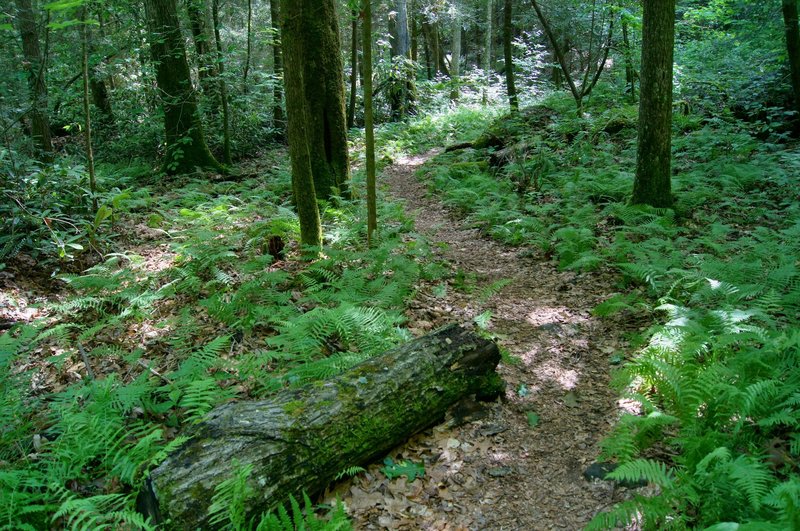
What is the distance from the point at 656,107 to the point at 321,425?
697 cm

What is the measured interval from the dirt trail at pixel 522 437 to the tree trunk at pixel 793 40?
7681 mm

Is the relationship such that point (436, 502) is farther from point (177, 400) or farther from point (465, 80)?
point (465, 80)

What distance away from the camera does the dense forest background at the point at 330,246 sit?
122 inches

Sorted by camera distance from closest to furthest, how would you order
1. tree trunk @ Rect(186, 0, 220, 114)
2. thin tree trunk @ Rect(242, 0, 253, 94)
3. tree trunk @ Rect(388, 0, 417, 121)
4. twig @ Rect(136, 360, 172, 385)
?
1. twig @ Rect(136, 360, 172, 385)
2. tree trunk @ Rect(186, 0, 220, 114)
3. thin tree trunk @ Rect(242, 0, 253, 94)
4. tree trunk @ Rect(388, 0, 417, 121)

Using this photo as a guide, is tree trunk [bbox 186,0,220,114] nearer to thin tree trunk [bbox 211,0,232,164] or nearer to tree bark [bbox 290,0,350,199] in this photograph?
thin tree trunk [bbox 211,0,232,164]

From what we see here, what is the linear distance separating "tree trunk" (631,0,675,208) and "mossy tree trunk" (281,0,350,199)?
5228 mm

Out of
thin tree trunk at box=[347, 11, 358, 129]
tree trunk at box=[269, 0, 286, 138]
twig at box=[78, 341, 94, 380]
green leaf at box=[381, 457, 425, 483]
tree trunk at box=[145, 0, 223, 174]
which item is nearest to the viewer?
green leaf at box=[381, 457, 425, 483]

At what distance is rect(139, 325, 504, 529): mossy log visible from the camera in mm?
2775

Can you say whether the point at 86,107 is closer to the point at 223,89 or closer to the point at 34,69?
the point at 34,69

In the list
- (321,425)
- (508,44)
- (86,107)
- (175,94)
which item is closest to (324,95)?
(86,107)

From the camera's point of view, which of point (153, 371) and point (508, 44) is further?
point (508, 44)

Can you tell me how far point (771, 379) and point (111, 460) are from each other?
4.43 metres

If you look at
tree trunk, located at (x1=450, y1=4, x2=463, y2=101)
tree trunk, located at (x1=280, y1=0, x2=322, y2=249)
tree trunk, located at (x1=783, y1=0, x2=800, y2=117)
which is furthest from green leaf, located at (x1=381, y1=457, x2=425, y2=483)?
tree trunk, located at (x1=450, y1=4, x2=463, y2=101)

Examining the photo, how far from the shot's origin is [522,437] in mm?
3902
